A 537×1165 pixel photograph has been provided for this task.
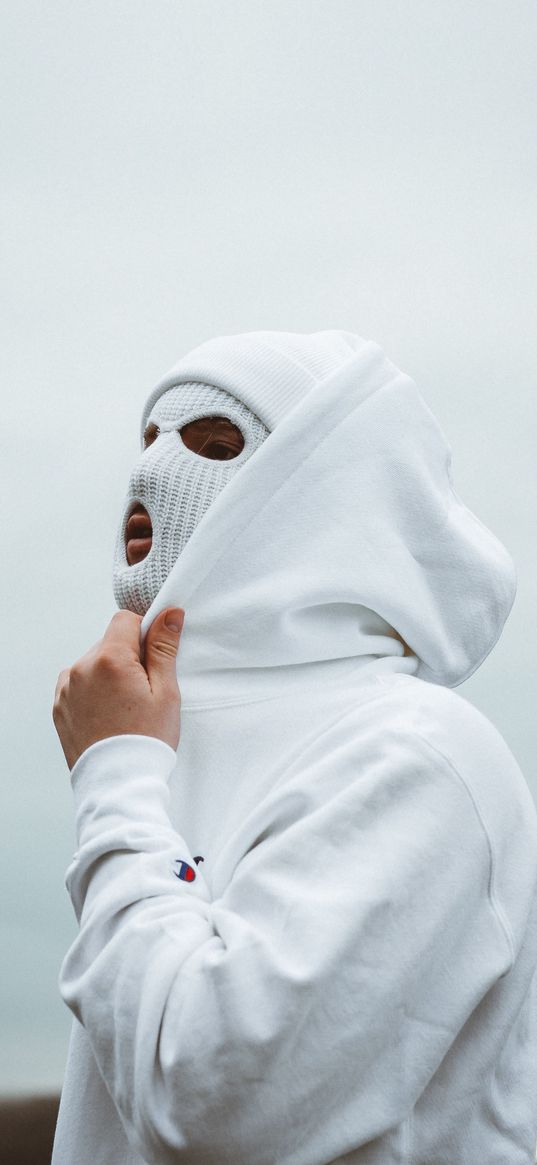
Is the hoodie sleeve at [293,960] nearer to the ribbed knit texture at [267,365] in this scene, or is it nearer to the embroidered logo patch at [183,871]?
the embroidered logo patch at [183,871]

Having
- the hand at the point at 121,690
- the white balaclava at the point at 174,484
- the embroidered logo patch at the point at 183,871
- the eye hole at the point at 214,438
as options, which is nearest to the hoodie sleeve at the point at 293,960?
the embroidered logo patch at the point at 183,871

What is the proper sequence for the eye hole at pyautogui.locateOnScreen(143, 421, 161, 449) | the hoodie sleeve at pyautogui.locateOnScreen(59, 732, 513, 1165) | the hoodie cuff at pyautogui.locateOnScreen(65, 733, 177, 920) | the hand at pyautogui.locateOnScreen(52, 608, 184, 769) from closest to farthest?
the hoodie sleeve at pyautogui.locateOnScreen(59, 732, 513, 1165) → the hoodie cuff at pyautogui.locateOnScreen(65, 733, 177, 920) → the hand at pyautogui.locateOnScreen(52, 608, 184, 769) → the eye hole at pyautogui.locateOnScreen(143, 421, 161, 449)

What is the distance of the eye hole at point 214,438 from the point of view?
1.84 m

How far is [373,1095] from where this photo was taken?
1300 millimetres

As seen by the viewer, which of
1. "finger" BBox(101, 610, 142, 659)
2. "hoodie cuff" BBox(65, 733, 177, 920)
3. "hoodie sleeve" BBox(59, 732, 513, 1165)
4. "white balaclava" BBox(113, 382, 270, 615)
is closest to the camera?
"hoodie sleeve" BBox(59, 732, 513, 1165)

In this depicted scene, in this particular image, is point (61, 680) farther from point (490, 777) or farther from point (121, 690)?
point (490, 777)

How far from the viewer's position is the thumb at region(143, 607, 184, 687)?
5.42 feet

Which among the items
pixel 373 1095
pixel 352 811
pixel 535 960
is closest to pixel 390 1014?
pixel 373 1095

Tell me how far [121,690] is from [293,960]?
0.47m

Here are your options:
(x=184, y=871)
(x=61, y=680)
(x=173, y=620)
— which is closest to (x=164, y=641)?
(x=173, y=620)

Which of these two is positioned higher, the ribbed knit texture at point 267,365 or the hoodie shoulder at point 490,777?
the ribbed knit texture at point 267,365

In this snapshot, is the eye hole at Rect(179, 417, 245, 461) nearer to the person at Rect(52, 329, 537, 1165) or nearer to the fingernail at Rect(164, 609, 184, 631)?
the person at Rect(52, 329, 537, 1165)

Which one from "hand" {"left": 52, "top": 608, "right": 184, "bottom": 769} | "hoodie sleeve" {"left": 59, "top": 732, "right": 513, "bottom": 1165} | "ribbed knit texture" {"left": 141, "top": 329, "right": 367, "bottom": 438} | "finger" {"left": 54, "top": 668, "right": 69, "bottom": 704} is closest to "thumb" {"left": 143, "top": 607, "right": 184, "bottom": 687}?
"hand" {"left": 52, "top": 608, "right": 184, "bottom": 769}

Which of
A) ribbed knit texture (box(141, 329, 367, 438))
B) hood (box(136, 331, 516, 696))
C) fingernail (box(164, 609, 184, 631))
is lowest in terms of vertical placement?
fingernail (box(164, 609, 184, 631))
